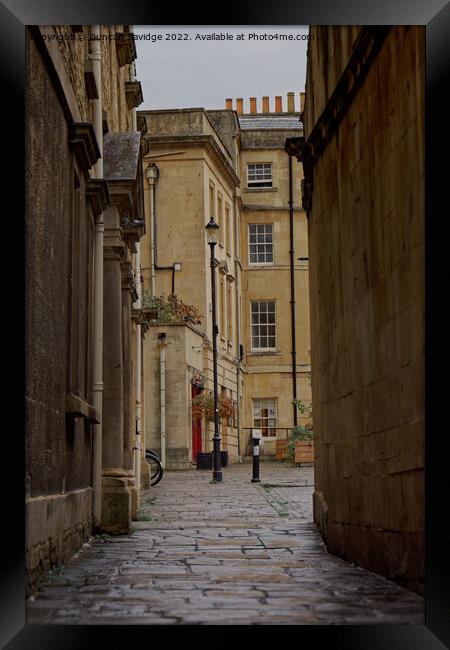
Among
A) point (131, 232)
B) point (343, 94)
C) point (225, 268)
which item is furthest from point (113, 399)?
point (225, 268)

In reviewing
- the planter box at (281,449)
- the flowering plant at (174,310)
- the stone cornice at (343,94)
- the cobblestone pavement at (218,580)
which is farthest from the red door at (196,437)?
the stone cornice at (343,94)

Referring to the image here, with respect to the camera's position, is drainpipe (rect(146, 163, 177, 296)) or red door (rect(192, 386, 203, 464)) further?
red door (rect(192, 386, 203, 464))

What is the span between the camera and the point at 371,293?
788 centimetres

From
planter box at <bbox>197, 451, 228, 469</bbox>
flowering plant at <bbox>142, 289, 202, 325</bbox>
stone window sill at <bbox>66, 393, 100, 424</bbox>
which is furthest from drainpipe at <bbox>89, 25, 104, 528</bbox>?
planter box at <bbox>197, 451, 228, 469</bbox>

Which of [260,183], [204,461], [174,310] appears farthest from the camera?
[260,183]

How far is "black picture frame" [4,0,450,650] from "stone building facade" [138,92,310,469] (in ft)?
45.3

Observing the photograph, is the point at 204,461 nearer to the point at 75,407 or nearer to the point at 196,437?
the point at 196,437

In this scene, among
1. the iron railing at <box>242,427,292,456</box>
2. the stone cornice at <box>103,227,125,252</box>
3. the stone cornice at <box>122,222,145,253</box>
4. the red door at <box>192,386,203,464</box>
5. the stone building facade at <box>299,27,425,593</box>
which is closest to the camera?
the stone building facade at <box>299,27,425,593</box>

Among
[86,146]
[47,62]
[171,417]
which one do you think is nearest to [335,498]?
[86,146]

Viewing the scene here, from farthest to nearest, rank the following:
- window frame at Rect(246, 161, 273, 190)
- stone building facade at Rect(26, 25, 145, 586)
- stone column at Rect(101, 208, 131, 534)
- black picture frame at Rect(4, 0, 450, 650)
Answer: window frame at Rect(246, 161, 273, 190)
stone column at Rect(101, 208, 131, 534)
stone building facade at Rect(26, 25, 145, 586)
black picture frame at Rect(4, 0, 450, 650)

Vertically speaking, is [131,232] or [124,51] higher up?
[124,51]

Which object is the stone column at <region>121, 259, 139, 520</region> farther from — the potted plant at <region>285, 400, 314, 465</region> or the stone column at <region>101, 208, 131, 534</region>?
the potted plant at <region>285, 400, 314, 465</region>

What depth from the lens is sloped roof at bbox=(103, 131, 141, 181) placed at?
12.0m
